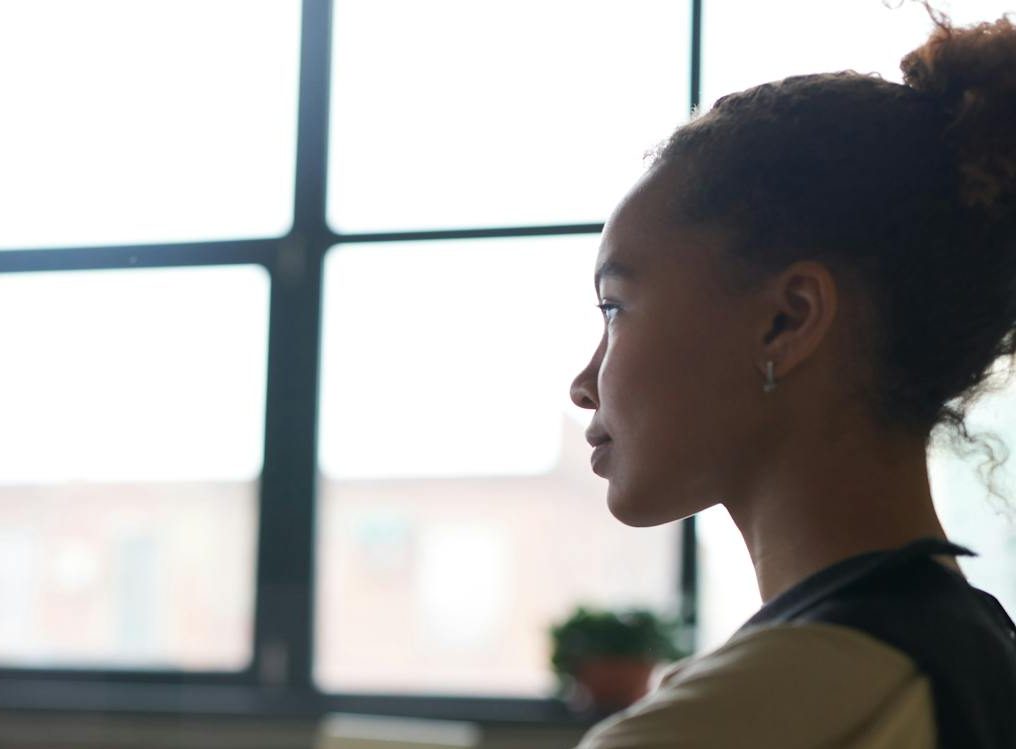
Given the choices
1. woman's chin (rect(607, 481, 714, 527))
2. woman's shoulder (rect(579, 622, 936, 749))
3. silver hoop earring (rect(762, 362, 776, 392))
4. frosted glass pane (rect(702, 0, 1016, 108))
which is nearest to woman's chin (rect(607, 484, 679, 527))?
woman's chin (rect(607, 481, 714, 527))

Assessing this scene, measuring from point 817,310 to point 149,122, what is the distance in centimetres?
316

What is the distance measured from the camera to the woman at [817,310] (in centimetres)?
78

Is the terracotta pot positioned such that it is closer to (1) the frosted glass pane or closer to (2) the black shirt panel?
(1) the frosted glass pane

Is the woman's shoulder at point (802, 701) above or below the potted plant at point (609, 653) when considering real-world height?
above

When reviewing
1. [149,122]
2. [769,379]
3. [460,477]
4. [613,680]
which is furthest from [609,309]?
[149,122]

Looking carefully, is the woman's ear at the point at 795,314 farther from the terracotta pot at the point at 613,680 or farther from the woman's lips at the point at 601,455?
the terracotta pot at the point at 613,680

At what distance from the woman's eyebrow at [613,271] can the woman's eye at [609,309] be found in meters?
0.01

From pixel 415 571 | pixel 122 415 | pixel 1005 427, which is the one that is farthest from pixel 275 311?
pixel 1005 427

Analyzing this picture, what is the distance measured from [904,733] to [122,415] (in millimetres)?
3186

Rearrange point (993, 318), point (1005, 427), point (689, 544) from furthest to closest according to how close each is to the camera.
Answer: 1. point (689, 544)
2. point (1005, 427)
3. point (993, 318)

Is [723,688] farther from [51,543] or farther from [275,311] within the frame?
[51,543]

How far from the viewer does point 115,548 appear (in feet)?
11.6

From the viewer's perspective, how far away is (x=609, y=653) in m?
2.91

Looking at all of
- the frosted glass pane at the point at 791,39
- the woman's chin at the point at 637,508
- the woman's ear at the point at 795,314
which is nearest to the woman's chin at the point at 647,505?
the woman's chin at the point at 637,508
